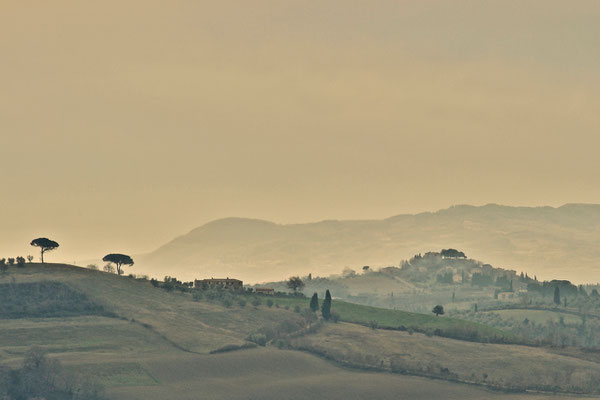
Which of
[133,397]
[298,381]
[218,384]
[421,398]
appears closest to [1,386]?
[133,397]

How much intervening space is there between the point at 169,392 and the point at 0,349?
35.8 m

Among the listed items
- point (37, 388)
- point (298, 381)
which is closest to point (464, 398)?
point (298, 381)

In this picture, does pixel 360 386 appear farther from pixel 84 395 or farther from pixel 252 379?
pixel 84 395

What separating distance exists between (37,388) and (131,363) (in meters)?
26.1

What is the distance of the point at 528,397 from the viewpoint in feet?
656

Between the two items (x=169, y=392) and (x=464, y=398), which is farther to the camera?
(x=464, y=398)

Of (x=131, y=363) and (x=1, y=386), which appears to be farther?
(x=131, y=363)

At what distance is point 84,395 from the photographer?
172250mm

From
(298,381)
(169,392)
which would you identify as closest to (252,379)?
(298,381)

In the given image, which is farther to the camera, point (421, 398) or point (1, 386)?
point (421, 398)

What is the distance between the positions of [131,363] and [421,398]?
53.0 meters

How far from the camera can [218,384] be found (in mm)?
189375

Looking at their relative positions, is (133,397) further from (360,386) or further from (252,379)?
(360,386)

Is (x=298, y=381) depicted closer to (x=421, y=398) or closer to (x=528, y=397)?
(x=421, y=398)
